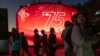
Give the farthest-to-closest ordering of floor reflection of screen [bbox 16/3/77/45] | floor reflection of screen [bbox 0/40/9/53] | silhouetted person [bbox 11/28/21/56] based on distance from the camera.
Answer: floor reflection of screen [bbox 16/3/77/45] → floor reflection of screen [bbox 0/40/9/53] → silhouetted person [bbox 11/28/21/56]

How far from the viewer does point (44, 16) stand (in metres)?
28.4

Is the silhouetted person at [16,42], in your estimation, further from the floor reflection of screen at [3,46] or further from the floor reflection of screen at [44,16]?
the floor reflection of screen at [44,16]

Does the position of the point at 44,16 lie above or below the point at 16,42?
above

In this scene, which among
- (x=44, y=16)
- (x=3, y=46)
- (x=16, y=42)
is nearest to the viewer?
(x=16, y=42)

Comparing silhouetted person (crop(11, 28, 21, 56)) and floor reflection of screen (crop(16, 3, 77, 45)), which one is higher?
floor reflection of screen (crop(16, 3, 77, 45))

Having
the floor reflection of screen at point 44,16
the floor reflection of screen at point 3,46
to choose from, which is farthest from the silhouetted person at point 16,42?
the floor reflection of screen at point 44,16

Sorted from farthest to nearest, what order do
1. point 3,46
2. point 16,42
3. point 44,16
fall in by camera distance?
point 44,16 < point 3,46 < point 16,42

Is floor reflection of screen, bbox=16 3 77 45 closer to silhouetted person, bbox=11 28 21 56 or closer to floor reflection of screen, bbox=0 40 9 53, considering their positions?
floor reflection of screen, bbox=0 40 9 53

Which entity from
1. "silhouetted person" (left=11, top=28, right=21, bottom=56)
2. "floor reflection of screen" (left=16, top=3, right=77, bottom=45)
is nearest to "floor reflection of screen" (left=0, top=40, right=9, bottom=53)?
"floor reflection of screen" (left=16, top=3, right=77, bottom=45)

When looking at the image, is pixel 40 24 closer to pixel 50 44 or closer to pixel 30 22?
pixel 30 22

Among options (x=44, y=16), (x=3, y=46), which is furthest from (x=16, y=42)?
(x=44, y=16)

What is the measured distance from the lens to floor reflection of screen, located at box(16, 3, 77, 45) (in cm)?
2772

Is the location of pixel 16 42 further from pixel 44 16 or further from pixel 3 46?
pixel 44 16

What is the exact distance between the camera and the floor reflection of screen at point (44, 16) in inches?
1091
